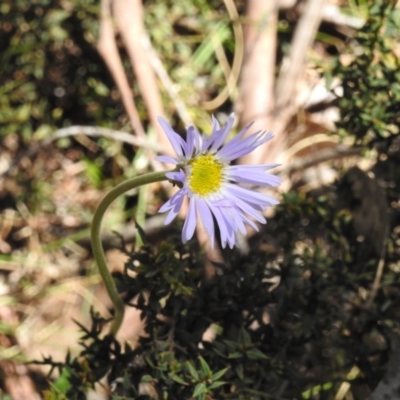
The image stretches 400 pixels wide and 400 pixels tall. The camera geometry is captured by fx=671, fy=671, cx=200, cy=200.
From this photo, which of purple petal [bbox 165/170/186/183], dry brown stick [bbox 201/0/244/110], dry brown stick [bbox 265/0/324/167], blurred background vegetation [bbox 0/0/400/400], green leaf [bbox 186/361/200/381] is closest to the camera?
purple petal [bbox 165/170/186/183]

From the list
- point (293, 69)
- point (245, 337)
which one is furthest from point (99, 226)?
point (293, 69)

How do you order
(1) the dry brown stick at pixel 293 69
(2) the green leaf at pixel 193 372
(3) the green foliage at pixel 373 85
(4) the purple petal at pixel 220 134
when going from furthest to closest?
(1) the dry brown stick at pixel 293 69 → (3) the green foliage at pixel 373 85 → (2) the green leaf at pixel 193 372 → (4) the purple petal at pixel 220 134

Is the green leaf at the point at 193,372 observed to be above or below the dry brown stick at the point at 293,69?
below

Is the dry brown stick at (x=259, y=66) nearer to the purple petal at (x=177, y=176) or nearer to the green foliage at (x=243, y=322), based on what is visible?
the green foliage at (x=243, y=322)

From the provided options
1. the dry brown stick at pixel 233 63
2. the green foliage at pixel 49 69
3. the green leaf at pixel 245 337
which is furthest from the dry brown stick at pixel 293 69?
the green leaf at pixel 245 337

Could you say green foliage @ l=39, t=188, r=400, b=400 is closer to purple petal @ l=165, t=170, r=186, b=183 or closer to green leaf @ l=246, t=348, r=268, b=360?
green leaf @ l=246, t=348, r=268, b=360

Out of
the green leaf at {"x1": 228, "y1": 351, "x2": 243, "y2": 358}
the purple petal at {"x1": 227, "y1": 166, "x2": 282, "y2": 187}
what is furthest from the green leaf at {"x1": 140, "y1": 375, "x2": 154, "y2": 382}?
the purple petal at {"x1": 227, "y1": 166, "x2": 282, "y2": 187}

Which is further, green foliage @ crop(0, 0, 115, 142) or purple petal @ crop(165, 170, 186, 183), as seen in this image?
green foliage @ crop(0, 0, 115, 142)

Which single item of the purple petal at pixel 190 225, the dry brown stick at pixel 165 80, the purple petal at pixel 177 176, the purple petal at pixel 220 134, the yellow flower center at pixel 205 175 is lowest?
the dry brown stick at pixel 165 80
